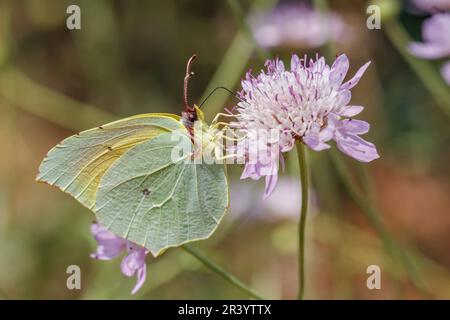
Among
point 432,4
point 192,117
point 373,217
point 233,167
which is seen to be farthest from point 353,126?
point 233,167

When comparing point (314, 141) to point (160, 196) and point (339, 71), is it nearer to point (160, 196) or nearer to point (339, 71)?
point (339, 71)

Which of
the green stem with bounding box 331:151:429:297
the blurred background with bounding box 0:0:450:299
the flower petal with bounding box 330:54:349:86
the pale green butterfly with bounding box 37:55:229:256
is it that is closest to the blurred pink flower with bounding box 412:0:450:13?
the blurred background with bounding box 0:0:450:299

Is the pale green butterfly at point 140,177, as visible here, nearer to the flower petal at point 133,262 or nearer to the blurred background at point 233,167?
the flower petal at point 133,262

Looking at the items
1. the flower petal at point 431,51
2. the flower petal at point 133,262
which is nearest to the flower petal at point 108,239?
the flower petal at point 133,262
